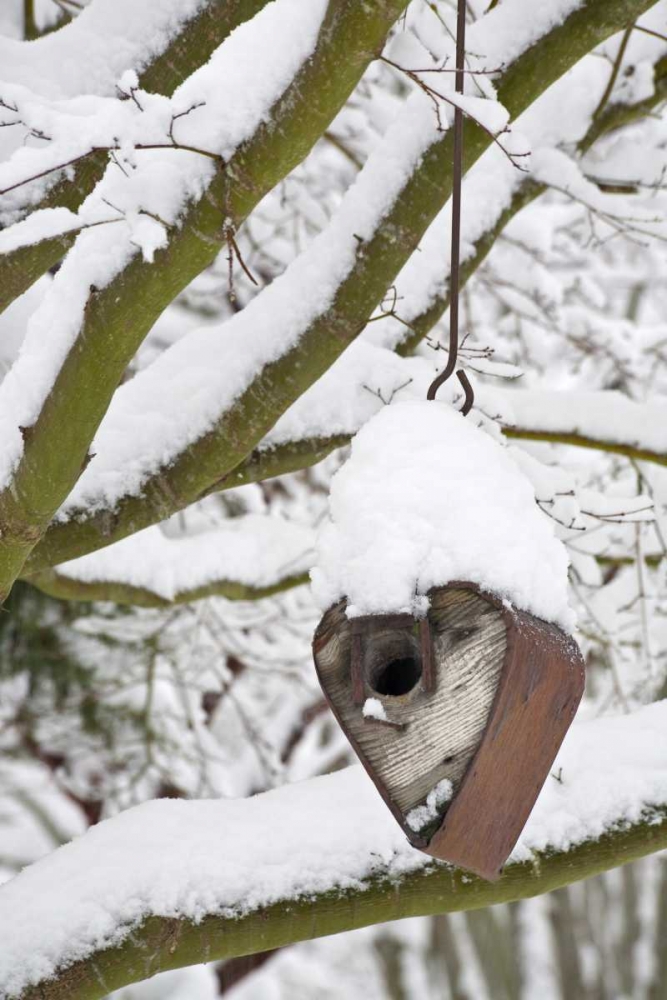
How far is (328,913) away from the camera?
81.0 inches

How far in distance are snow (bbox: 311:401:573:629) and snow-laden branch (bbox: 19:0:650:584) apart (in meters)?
0.64

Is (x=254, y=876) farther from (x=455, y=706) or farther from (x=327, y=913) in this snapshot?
(x=455, y=706)

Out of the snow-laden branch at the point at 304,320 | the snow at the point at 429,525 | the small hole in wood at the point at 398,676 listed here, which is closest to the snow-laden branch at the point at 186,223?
the snow at the point at 429,525

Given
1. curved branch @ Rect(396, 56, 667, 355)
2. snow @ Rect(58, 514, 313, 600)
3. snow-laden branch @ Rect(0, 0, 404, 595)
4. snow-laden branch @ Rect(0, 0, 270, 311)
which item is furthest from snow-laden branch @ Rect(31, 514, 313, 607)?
snow-laden branch @ Rect(0, 0, 404, 595)

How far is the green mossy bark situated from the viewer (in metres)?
1.99

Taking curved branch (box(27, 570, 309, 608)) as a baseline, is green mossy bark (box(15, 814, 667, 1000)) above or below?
below

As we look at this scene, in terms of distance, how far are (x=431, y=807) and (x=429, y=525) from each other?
1.40 feet

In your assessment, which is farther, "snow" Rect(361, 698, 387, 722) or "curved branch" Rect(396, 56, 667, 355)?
"curved branch" Rect(396, 56, 667, 355)

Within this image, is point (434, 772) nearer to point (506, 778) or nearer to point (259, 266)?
point (506, 778)

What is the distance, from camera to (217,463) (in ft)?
7.52

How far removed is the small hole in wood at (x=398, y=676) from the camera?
5.13ft

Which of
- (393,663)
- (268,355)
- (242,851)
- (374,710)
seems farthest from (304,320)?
(242,851)

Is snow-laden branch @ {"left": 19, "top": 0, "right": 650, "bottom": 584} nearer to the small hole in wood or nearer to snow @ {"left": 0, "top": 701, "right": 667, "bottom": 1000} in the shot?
snow @ {"left": 0, "top": 701, "right": 667, "bottom": 1000}

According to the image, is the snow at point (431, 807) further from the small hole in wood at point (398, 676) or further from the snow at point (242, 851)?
the snow at point (242, 851)
